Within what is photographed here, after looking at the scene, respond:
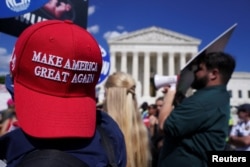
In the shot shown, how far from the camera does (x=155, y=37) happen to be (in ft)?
158

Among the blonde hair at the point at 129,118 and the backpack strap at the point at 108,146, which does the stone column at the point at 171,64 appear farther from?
the backpack strap at the point at 108,146

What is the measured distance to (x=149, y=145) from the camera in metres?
2.27

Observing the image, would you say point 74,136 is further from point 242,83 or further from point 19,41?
point 242,83

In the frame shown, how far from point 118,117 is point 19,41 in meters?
1.37

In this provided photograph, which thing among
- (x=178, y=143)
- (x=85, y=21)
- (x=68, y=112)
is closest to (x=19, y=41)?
(x=68, y=112)

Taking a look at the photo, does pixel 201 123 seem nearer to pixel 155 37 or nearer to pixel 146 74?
pixel 146 74

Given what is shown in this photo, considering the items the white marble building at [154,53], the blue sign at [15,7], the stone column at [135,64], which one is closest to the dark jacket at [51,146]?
the blue sign at [15,7]

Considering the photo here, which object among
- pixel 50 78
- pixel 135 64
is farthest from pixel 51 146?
pixel 135 64

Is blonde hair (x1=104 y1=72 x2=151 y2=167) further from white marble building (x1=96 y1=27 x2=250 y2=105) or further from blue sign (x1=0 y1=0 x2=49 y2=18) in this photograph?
white marble building (x1=96 y1=27 x2=250 y2=105)

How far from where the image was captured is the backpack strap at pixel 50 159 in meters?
0.68

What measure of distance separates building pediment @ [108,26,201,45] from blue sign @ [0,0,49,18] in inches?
1753

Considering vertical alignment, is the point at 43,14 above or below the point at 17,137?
→ above

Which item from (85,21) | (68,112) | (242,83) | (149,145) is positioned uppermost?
(85,21)

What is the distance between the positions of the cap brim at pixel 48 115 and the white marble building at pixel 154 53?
148 ft
